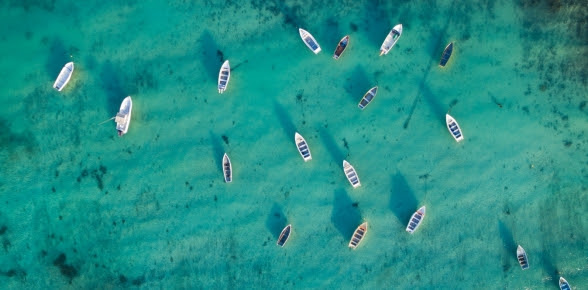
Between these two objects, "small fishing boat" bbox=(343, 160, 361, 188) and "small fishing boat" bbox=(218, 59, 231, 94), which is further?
"small fishing boat" bbox=(343, 160, 361, 188)

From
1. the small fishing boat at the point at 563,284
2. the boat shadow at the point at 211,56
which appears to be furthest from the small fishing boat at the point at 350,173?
the small fishing boat at the point at 563,284

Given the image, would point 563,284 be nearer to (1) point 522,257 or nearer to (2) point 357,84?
(1) point 522,257

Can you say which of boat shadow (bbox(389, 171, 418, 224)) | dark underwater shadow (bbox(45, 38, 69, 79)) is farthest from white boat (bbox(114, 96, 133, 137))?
boat shadow (bbox(389, 171, 418, 224))

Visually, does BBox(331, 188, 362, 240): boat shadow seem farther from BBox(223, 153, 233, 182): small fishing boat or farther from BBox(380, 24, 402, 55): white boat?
BBox(380, 24, 402, 55): white boat

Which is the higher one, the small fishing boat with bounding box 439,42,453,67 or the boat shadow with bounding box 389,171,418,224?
the small fishing boat with bounding box 439,42,453,67

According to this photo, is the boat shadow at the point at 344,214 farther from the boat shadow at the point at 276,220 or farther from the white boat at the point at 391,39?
the white boat at the point at 391,39
